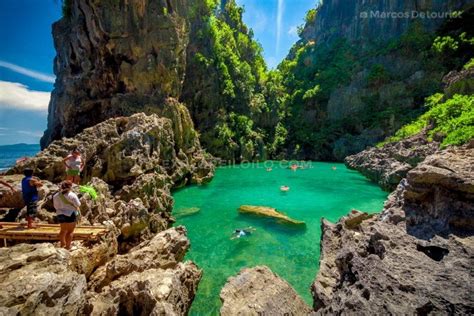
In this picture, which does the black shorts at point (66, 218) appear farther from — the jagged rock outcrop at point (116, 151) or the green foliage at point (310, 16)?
the green foliage at point (310, 16)

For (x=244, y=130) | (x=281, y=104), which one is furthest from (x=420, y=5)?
(x=244, y=130)

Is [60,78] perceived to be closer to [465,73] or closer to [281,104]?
[281,104]

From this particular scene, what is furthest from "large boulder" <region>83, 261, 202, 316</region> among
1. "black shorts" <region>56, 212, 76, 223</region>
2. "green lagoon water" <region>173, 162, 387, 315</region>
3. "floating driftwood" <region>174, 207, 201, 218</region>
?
"floating driftwood" <region>174, 207, 201, 218</region>

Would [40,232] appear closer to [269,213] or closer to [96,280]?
[96,280]

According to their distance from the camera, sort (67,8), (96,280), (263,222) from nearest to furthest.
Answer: (96,280), (263,222), (67,8)

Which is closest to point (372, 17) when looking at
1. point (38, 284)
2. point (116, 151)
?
point (116, 151)

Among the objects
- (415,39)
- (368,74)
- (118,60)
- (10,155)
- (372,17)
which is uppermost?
(372,17)

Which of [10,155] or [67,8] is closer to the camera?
[67,8]
